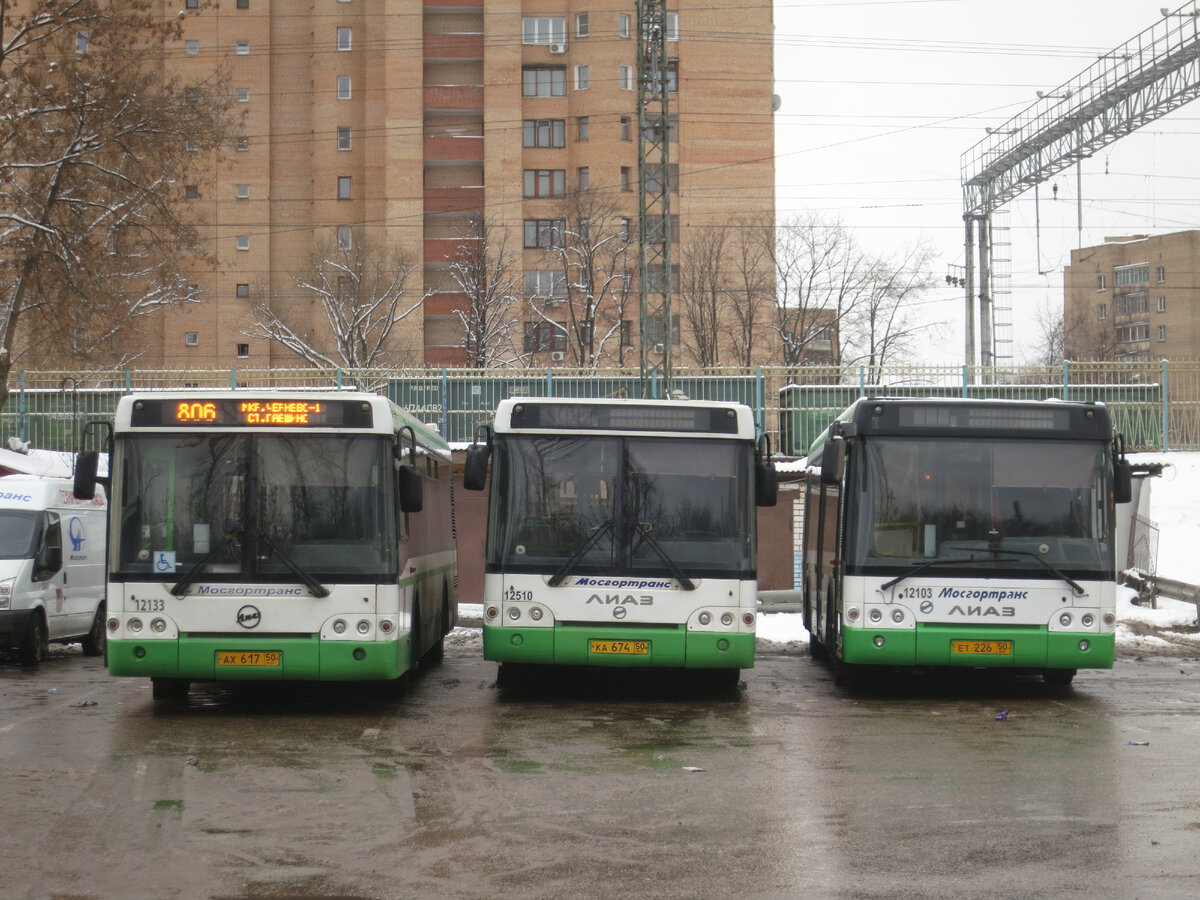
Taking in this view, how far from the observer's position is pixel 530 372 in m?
38.2

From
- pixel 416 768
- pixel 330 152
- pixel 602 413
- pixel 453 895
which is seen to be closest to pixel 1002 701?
pixel 602 413

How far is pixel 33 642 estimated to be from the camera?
19.7 metres

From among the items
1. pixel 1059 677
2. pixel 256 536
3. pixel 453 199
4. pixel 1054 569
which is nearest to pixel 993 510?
pixel 1054 569

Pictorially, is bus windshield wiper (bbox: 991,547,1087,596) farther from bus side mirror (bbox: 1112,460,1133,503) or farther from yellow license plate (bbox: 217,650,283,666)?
yellow license plate (bbox: 217,650,283,666)

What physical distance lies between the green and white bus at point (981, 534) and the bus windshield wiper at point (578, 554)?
7.72 ft

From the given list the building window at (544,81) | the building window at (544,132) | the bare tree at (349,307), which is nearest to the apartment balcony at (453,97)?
the building window at (544,81)

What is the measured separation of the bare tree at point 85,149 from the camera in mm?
31531

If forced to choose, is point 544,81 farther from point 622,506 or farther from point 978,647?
point 978,647

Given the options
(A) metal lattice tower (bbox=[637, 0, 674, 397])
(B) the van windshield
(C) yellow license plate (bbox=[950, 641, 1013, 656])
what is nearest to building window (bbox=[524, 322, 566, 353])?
(A) metal lattice tower (bbox=[637, 0, 674, 397])

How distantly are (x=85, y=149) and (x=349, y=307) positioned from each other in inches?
1411

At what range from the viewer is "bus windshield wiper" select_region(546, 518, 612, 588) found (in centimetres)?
1422

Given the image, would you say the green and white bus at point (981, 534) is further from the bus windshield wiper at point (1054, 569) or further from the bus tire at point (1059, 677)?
the bus tire at point (1059, 677)

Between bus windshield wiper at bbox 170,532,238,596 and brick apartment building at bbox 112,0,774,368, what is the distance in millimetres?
63717

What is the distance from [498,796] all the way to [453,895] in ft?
8.25
